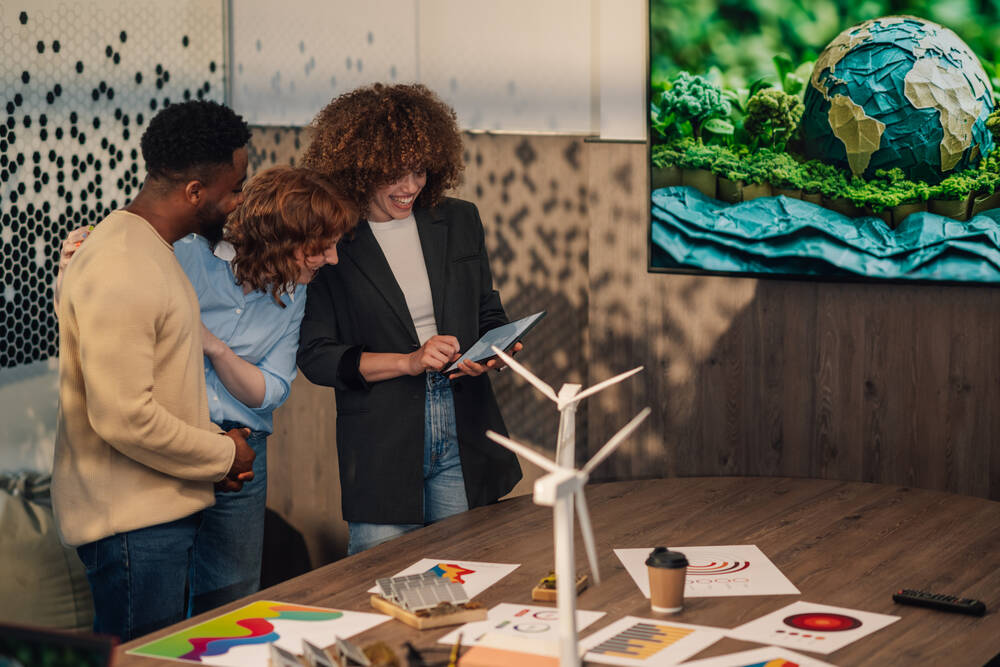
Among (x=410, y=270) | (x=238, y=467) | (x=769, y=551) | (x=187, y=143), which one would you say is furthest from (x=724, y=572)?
(x=187, y=143)

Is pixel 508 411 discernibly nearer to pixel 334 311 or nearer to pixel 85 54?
pixel 334 311

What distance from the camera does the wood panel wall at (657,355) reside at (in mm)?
3426

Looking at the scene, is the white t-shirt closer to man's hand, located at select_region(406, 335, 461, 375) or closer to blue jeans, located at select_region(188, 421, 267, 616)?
man's hand, located at select_region(406, 335, 461, 375)

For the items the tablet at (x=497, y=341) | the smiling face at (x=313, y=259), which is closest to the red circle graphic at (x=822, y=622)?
the tablet at (x=497, y=341)

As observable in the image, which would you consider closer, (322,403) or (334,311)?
(334,311)

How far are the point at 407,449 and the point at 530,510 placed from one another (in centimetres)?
32

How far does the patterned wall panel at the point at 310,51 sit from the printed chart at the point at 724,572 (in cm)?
231

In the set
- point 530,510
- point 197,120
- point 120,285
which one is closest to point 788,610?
point 530,510

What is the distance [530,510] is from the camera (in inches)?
94.8

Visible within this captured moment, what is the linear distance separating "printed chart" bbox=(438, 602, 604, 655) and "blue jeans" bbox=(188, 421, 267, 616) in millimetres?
918

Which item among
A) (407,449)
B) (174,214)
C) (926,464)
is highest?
(174,214)

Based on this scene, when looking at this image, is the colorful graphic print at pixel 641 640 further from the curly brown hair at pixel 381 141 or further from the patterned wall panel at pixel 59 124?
the patterned wall panel at pixel 59 124

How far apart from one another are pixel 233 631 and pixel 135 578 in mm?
412

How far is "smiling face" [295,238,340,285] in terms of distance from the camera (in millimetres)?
2346
